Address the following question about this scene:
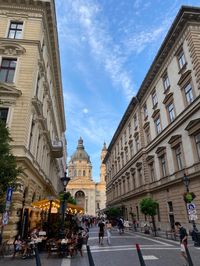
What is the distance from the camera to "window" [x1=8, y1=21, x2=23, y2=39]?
21544 mm

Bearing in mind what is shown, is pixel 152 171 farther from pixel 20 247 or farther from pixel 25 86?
pixel 20 247

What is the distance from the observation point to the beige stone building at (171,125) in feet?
68.3

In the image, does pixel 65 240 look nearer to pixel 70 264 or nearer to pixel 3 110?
pixel 70 264

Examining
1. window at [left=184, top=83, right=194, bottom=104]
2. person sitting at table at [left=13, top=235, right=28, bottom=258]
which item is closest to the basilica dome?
window at [left=184, top=83, right=194, bottom=104]

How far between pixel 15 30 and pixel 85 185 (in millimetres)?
100676

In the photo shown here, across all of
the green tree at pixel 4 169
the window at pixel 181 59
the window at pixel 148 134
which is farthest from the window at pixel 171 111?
the green tree at pixel 4 169

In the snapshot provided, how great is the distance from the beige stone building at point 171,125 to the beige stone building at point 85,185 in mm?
79595

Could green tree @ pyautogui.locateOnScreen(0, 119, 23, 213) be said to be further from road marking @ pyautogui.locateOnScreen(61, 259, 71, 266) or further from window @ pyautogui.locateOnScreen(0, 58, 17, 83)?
window @ pyautogui.locateOnScreen(0, 58, 17, 83)

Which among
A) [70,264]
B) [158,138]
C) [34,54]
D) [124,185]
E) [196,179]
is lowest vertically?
[70,264]

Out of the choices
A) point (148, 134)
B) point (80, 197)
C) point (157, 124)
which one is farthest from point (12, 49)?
point (80, 197)

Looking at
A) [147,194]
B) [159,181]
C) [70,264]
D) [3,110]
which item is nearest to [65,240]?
[70,264]

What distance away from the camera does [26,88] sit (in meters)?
18.7

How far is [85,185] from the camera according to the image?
11562cm

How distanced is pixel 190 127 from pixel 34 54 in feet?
51.3
